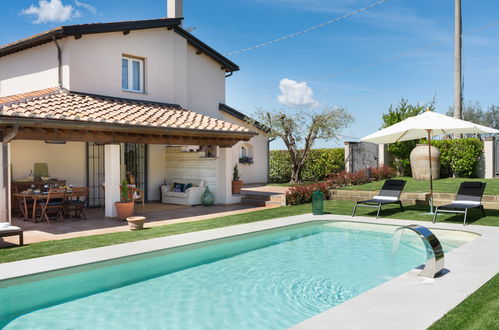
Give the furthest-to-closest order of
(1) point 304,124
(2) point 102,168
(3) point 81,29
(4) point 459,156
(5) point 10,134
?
(1) point 304,124 < (4) point 459,156 < (2) point 102,168 < (3) point 81,29 < (5) point 10,134

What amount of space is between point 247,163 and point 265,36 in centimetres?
923

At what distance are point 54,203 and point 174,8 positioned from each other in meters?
12.5

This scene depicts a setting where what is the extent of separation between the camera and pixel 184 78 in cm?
1841

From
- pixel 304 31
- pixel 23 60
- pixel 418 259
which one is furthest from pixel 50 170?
pixel 304 31

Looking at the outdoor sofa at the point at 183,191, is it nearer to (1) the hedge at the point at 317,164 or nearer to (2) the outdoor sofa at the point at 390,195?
(2) the outdoor sofa at the point at 390,195

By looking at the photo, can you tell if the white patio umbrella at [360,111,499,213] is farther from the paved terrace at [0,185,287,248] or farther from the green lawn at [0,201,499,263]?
the paved terrace at [0,185,287,248]

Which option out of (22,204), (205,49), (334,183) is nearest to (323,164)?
(334,183)

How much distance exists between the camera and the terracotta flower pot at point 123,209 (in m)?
12.5

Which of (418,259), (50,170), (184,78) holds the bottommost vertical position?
(418,259)

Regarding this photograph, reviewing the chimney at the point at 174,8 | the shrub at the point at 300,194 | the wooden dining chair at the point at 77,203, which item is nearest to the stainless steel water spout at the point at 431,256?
the shrub at the point at 300,194

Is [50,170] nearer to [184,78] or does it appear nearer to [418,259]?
[184,78]

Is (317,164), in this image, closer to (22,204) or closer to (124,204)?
(124,204)

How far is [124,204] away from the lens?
12539 millimetres

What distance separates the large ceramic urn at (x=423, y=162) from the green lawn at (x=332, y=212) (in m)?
5.82
